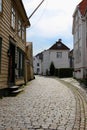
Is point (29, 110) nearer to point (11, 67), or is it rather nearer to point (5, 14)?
point (5, 14)

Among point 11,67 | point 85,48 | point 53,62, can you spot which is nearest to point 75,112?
point 11,67

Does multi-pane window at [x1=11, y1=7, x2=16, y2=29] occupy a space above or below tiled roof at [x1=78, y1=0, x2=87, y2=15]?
below

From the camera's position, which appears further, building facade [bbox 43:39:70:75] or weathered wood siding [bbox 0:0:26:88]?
building facade [bbox 43:39:70:75]

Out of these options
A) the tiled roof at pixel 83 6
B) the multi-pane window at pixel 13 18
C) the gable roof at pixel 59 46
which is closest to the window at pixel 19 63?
the multi-pane window at pixel 13 18

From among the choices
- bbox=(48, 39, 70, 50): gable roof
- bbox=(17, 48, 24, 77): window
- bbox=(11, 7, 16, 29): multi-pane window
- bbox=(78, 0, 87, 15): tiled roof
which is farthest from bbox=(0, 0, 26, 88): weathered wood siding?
bbox=(48, 39, 70, 50): gable roof

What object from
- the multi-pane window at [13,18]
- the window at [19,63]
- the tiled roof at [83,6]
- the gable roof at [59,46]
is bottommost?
the window at [19,63]

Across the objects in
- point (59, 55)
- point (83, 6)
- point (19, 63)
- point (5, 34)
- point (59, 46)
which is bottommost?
point (19, 63)

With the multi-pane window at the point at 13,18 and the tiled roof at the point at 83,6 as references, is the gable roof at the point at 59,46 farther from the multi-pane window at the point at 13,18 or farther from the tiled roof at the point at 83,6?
the multi-pane window at the point at 13,18

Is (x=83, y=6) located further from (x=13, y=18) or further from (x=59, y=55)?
(x=59, y=55)

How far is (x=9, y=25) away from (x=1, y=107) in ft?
25.0

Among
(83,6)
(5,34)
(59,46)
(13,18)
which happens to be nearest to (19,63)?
(13,18)

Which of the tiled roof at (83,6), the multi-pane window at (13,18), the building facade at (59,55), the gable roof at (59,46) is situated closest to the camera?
the multi-pane window at (13,18)

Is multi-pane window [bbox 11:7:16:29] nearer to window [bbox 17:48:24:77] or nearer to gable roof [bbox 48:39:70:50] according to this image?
window [bbox 17:48:24:77]

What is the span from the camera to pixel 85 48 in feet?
122
